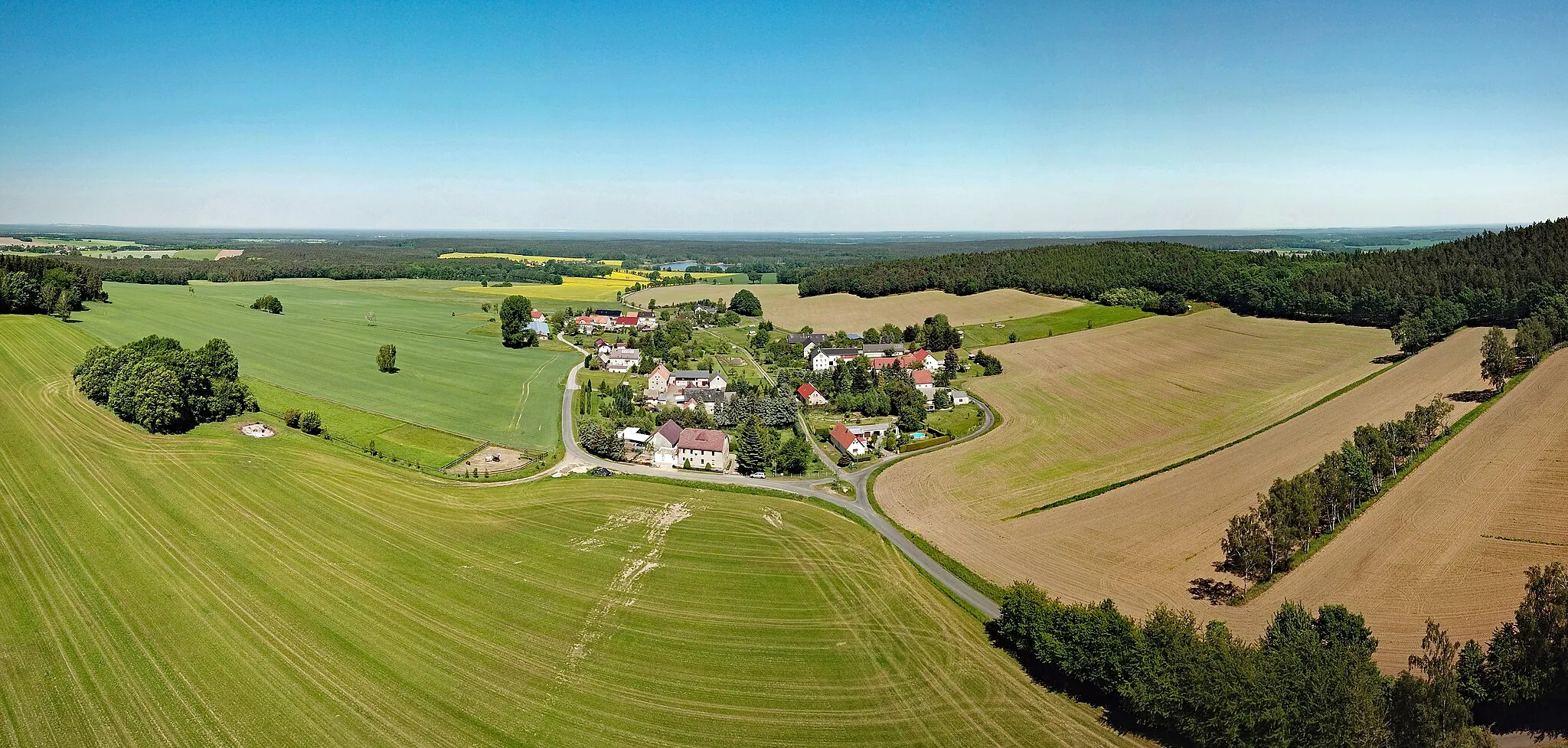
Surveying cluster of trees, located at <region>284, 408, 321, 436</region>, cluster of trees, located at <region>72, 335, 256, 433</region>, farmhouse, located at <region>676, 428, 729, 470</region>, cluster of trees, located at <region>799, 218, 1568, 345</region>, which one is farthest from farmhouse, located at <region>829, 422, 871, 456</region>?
cluster of trees, located at <region>799, 218, 1568, 345</region>

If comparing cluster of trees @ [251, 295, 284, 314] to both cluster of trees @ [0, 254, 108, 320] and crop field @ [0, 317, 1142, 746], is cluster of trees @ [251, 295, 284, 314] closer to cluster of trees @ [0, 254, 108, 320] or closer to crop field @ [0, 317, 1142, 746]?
cluster of trees @ [0, 254, 108, 320]

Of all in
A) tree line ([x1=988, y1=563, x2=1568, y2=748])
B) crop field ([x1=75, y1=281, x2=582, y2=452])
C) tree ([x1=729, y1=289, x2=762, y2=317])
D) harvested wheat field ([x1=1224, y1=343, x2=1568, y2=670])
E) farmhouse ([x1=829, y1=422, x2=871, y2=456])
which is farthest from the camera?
tree ([x1=729, y1=289, x2=762, y2=317])

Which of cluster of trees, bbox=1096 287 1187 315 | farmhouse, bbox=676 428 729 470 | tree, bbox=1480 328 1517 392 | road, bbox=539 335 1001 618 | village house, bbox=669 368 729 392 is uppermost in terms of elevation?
cluster of trees, bbox=1096 287 1187 315

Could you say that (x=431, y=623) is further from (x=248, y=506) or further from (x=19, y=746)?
(x=248, y=506)

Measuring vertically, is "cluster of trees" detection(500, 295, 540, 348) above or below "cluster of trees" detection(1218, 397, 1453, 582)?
above

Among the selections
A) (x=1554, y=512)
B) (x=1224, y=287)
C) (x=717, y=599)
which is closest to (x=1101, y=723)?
(x=717, y=599)

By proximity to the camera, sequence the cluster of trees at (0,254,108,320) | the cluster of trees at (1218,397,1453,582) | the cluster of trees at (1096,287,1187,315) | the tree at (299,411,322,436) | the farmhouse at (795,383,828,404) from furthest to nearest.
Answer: the cluster of trees at (1096,287,1187,315) → the cluster of trees at (0,254,108,320) → the farmhouse at (795,383,828,404) → the tree at (299,411,322,436) → the cluster of trees at (1218,397,1453,582)
